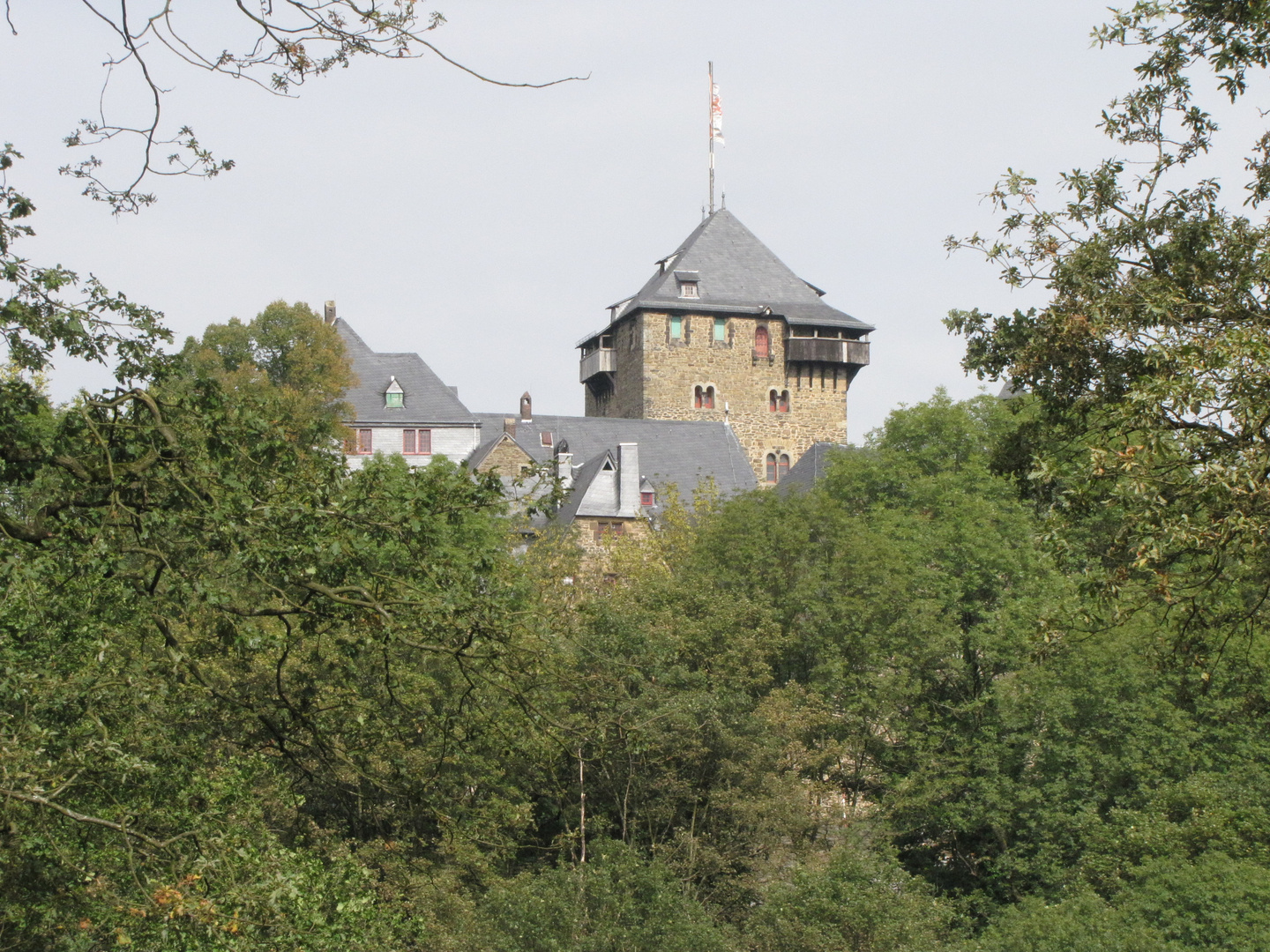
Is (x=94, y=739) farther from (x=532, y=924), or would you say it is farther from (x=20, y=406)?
(x=532, y=924)

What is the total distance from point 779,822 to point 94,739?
17.9 m

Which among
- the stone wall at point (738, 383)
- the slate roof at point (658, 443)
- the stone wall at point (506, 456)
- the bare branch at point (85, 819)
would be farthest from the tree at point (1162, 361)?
the stone wall at point (738, 383)

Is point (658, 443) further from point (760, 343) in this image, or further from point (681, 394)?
point (760, 343)

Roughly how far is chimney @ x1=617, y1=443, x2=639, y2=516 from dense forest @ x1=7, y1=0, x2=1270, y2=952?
8.45m

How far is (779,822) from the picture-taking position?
77.8ft

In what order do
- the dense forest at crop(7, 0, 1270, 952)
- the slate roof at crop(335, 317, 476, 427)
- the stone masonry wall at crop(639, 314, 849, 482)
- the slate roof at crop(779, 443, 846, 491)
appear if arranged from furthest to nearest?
the stone masonry wall at crop(639, 314, 849, 482) < the slate roof at crop(335, 317, 476, 427) < the slate roof at crop(779, 443, 846, 491) < the dense forest at crop(7, 0, 1270, 952)

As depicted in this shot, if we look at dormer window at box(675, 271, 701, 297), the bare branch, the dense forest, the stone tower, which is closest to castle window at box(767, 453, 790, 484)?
the stone tower

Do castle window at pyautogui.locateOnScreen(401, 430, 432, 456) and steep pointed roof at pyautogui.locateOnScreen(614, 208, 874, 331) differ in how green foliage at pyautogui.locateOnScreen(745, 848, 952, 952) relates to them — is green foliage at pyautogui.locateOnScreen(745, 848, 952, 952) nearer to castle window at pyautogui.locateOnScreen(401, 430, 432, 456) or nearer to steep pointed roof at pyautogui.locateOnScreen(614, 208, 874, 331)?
castle window at pyautogui.locateOnScreen(401, 430, 432, 456)

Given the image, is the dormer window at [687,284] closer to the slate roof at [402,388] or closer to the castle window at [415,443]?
the slate roof at [402,388]

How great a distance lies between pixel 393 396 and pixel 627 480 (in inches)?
400

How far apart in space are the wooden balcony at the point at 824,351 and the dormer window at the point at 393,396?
17.5 metres

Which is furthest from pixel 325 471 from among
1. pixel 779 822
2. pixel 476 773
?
pixel 779 822

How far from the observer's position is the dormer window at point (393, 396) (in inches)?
2283

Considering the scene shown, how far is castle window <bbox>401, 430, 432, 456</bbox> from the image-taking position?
57.9 m
